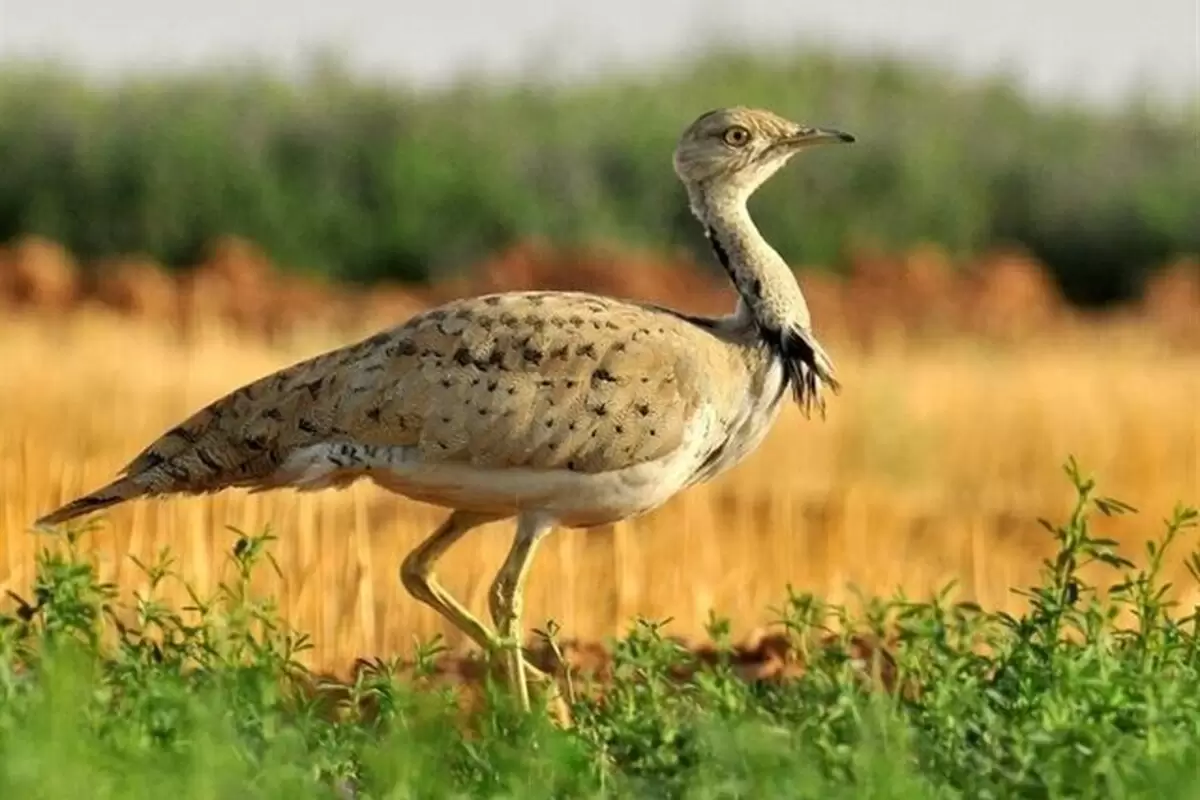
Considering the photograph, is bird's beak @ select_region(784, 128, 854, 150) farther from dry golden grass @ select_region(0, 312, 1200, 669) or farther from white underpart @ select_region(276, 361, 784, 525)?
dry golden grass @ select_region(0, 312, 1200, 669)

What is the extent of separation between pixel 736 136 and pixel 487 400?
113 centimetres

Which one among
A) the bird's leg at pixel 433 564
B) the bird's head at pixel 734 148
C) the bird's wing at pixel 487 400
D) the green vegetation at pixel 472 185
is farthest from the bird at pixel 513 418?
the green vegetation at pixel 472 185

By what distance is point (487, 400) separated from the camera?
6.72 m

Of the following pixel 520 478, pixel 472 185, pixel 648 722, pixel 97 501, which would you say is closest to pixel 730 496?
pixel 520 478

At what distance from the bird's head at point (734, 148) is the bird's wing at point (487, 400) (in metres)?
0.62

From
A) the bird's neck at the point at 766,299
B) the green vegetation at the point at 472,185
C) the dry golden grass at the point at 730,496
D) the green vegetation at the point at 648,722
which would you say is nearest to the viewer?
the green vegetation at the point at 648,722

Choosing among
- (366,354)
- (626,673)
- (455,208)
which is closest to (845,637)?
(626,673)

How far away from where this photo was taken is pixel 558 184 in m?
28.8

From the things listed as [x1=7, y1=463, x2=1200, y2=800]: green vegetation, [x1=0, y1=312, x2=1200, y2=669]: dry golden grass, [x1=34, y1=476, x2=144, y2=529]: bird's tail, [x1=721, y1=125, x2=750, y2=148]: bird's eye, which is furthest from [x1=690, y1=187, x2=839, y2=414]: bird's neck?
[x1=34, y1=476, x2=144, y2=529]: bird's tail

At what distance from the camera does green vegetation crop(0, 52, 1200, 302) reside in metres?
27.2

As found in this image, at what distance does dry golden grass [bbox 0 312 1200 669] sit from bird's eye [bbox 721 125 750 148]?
1177 mm

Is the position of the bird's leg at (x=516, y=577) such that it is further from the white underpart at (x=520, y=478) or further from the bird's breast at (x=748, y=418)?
the bird's breast at (x=748, y=418)

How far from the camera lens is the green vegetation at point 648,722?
4.52 m

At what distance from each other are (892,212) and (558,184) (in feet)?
10.9
